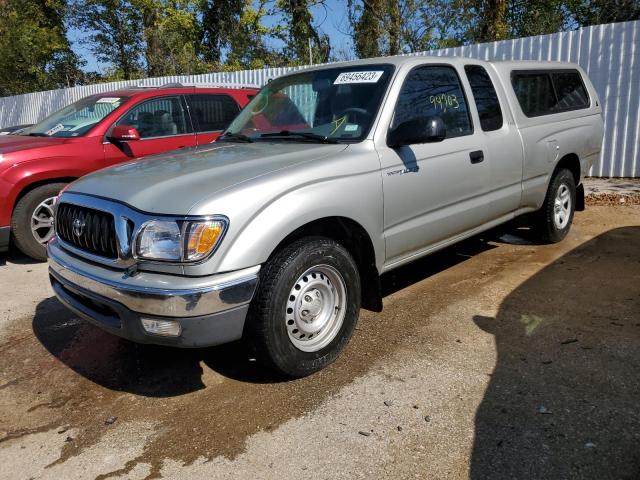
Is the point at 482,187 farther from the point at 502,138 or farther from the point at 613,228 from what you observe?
the point at 613,228

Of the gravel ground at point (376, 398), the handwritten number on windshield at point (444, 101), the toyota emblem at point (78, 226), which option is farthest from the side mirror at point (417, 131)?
the toyota emblem at point (78, 226)

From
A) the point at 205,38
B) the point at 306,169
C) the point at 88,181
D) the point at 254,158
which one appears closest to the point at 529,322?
the point at 306,169

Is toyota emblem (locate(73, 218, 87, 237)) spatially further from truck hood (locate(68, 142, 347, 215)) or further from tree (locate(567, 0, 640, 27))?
tree (locate(567, 0, 640, 27))

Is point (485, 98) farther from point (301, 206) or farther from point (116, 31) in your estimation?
point (116, 31)

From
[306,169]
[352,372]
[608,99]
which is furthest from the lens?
[608,99]

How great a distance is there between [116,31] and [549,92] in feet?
98.2

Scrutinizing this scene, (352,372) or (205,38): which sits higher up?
(205,38)

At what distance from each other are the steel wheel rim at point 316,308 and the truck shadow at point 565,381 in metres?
0.98

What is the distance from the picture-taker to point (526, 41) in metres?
9.14

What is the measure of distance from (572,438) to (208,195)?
6.97 ft

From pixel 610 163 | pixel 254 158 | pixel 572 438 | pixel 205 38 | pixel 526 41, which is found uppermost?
pixel 205 38

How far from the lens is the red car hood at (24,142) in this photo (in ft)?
18.8

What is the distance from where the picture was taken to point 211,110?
6.91m

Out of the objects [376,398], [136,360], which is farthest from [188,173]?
[376,398]
